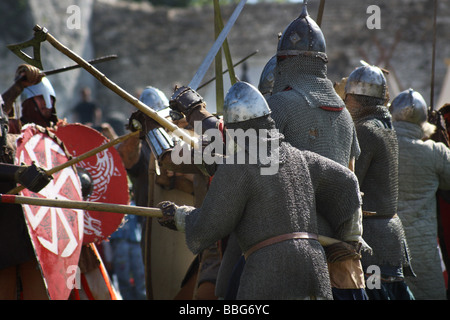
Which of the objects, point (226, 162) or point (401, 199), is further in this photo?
point (401, 199)

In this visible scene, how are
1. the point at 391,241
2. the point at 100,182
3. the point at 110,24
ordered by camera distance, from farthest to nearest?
the point at 110,24
the point at 100,182
the point at 391,241

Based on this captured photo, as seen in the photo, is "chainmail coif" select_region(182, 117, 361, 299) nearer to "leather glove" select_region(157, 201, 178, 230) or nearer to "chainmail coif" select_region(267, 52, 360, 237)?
"leather glove" select_region(157, 201, 178, 230)

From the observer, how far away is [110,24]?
17.8 metres

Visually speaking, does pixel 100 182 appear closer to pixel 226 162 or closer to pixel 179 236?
pixel 179 236

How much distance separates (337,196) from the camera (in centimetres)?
346

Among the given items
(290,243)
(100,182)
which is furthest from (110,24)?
(290,243)

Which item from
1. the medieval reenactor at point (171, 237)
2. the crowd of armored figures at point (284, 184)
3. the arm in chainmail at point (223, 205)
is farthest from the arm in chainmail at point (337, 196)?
the medieval reenactor at point (171, 237)

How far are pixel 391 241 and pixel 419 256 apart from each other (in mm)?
1079

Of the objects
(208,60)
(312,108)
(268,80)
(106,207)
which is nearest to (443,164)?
(268,80)
